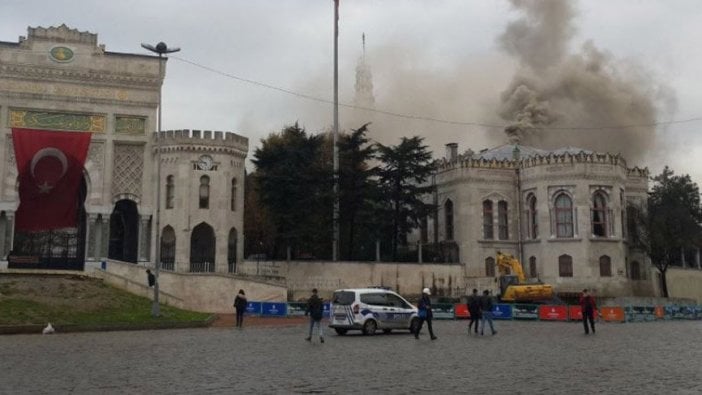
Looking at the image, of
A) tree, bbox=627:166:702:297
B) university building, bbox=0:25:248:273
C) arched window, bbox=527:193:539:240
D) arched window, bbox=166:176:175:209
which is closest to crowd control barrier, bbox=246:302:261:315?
university building, bbox=0:25:248:273

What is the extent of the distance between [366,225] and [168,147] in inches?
543

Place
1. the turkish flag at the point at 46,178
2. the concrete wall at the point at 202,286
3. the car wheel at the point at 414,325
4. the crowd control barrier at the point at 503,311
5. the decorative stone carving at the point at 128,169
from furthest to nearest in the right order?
the decorative stone carving at the point at 128,169, the turkish flag at the point at 46,178, the concrete wall at the point at 202,286, the crowd control barrier at the point at 503,311, the car wheel at the point at 414,325

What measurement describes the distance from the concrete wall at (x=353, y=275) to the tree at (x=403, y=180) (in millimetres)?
3012

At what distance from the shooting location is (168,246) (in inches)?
1756

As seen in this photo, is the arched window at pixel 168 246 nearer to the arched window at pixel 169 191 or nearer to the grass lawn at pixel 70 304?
the arched window at pixel 169 191

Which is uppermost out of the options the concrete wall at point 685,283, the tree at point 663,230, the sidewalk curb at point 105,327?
the tree at point 663,230

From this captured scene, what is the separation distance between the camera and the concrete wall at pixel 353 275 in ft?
144

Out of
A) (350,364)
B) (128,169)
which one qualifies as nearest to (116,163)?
(128,169)

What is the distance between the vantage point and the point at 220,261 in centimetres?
4438

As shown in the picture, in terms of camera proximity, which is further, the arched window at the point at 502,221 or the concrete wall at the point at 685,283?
the concrete wall at the point at 685,283

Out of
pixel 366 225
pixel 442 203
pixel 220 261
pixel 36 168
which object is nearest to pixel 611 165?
pixel 442 203

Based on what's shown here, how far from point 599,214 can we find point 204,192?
28.9 m

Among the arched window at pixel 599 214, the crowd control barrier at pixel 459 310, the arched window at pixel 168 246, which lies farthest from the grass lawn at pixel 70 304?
the arched window at pixel 599 214

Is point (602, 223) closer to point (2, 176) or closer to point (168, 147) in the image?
point (168, 147)
